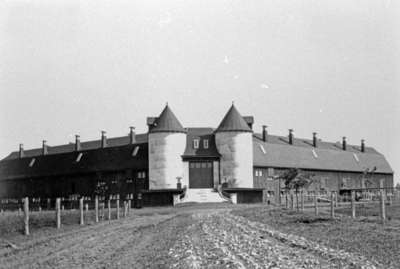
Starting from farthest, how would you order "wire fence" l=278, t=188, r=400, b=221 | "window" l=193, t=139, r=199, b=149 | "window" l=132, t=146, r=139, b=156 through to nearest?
"window" l=132, t=146, r=139, b=156
"window" l=193, t=139, r=199, b=149
"wire fence" l=278, t=188, r=400, b=221

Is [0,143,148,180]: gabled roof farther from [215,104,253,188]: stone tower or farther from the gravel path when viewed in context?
the gravel path

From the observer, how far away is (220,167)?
215ft

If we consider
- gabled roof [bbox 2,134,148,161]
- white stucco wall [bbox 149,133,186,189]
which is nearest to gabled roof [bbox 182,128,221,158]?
white stucco wall [bbox 149,133,186,189]

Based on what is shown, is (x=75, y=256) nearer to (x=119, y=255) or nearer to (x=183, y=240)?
(x=119, y=255)

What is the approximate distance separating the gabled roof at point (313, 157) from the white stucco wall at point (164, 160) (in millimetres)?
10718

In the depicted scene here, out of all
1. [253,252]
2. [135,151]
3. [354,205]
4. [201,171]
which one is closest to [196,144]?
[201,171]

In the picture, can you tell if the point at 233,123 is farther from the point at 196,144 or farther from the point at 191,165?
the point at 191,165

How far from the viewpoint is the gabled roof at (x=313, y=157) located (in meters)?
75.9

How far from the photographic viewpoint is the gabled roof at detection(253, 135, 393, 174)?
75875 millimetres

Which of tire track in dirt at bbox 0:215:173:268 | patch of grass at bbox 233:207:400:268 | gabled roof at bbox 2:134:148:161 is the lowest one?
tire track in dirt at bbox 0:215:173:268

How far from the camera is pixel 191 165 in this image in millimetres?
66312

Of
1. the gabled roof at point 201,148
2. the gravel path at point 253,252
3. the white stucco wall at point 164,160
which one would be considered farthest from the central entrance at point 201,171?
the gravel path at point 253,252

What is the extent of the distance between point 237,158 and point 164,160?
732cm

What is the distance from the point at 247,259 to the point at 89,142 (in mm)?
79564
